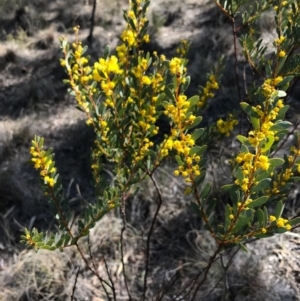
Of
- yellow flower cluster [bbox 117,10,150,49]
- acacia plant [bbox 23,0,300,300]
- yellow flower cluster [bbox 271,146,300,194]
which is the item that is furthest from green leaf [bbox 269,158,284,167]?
yellow flower cluster [bbox 117,10,150,49]

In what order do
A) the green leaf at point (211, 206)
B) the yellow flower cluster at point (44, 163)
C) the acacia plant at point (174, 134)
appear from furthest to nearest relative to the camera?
the yellow flower cluster at point (44, 163) < the green leaf at point (211, 206) < the acacia plant at point (174, 134)

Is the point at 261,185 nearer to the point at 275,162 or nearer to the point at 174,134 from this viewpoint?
the point at 275,162

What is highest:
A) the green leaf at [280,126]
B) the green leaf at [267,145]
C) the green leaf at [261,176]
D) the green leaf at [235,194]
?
the green leaf at [280,126]

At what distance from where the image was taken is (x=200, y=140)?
184 cm

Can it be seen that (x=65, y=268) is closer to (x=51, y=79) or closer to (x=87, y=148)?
(x=87, y=148)

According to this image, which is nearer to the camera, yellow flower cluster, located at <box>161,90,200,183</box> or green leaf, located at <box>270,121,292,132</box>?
green leaf, located at <box>270,121,292,132</box>

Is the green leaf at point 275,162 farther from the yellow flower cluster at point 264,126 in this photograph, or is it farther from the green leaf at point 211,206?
the green leaf at point 211,206

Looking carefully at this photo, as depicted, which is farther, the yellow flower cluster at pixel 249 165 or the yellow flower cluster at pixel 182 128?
the yellow flower cluster at pixel 182 128

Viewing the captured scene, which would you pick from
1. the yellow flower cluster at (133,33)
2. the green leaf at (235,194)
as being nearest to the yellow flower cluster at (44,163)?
the yellow flower cluster at (133,33)

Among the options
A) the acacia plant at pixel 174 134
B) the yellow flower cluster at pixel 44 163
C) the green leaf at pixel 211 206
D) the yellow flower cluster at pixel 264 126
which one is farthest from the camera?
the yellow flower cluster at pixel 44 163

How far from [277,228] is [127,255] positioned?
1551 millimetres

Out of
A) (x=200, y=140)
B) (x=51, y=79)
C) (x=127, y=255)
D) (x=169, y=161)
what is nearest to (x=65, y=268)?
(x=127, y=255)

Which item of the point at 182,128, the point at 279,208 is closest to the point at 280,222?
the point at 279,208

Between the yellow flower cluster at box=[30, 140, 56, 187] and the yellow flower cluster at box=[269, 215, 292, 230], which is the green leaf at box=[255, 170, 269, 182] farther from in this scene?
the yellow flower cluster at box=[30, 140, 56, 187]
